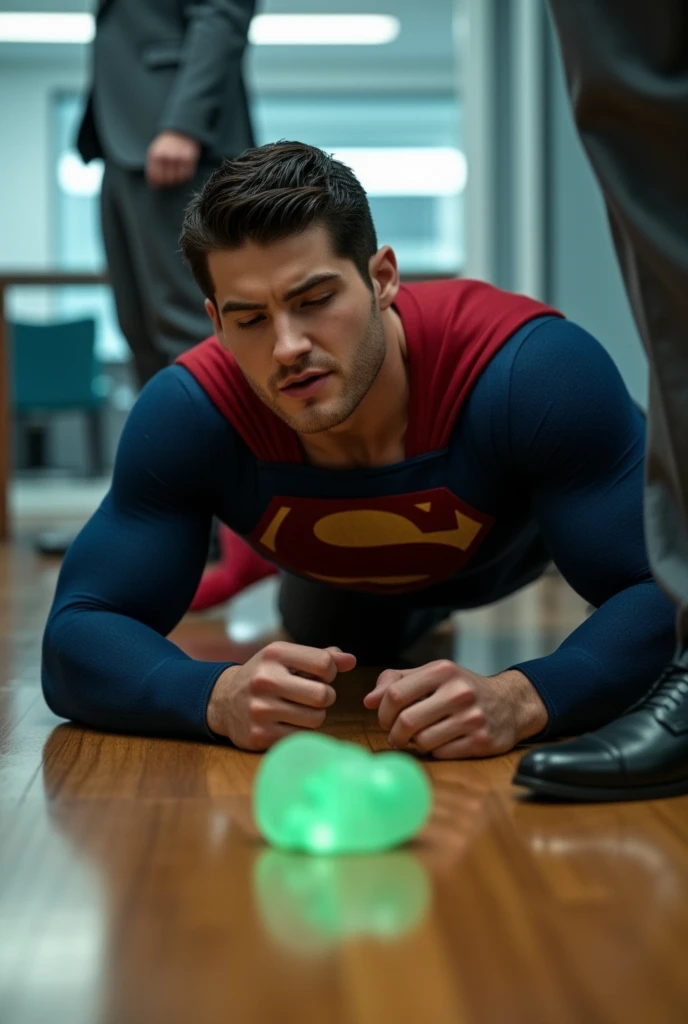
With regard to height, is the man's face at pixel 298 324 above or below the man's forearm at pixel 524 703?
above

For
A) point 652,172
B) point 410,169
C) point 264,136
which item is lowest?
point 410,169

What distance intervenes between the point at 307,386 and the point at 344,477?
0.53ft

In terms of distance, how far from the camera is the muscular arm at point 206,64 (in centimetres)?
227

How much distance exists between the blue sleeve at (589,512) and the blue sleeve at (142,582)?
1.07 feet

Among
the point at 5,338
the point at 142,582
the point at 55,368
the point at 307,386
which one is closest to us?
the point at 307,386

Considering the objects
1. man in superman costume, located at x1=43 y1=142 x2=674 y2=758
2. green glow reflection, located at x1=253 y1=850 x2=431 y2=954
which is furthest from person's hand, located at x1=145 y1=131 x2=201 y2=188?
green glow reflection, located at x1=253 y1=850 x2=431 y2=954

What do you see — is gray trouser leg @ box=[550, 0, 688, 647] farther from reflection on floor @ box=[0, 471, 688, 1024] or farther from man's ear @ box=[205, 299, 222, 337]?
man's ear @ box=[205, 299, 222, 337]

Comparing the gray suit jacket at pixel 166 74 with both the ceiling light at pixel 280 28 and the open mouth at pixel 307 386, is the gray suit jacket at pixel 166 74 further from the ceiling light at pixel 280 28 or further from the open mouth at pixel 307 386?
the ceiling light at pixel 280 28

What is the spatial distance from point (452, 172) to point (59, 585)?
8310mm

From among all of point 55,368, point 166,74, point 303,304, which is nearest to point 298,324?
point 303,304

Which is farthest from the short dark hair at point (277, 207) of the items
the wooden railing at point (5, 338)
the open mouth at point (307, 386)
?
the wooden railing at point (5, 338)

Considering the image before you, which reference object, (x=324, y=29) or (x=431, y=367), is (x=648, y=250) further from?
(x=324, y=29)

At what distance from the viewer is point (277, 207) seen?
119cm

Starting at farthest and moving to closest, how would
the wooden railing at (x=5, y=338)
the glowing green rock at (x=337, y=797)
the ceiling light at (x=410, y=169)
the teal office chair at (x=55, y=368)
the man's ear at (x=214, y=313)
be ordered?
the ceiling light at (x=410, y=169) → the teal office chair at (x=55, y=368) → the wooden railing at (x=5, y=338) → the man's ear at (x=214, y=313) → the glowing green rock at (x=337, y=797)
